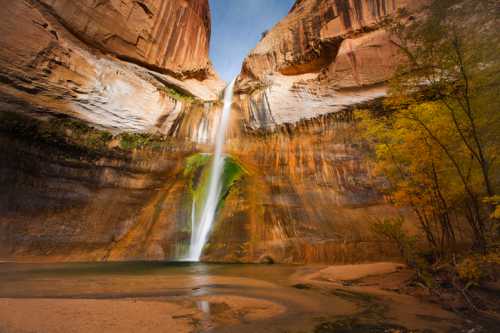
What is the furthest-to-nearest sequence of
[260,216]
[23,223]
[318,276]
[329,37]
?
[329,37] < [260,216] < [23,223] < [318,276]

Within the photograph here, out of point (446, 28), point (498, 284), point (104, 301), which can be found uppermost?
point (446, 28)

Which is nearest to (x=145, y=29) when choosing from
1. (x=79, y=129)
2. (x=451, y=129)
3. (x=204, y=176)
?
(x=79, y=129)

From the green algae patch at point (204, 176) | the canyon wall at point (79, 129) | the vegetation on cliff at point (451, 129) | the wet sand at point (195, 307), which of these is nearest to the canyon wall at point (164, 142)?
the canyon wall at point (79, 129)

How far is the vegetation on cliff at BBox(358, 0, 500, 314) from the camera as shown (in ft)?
19.1

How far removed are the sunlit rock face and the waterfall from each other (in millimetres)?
3377

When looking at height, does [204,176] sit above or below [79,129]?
below

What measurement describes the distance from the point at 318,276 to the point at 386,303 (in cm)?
365

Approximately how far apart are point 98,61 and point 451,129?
59.0 feet

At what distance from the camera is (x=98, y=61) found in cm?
1670

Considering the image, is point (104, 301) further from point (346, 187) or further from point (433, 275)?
point (346, 187)

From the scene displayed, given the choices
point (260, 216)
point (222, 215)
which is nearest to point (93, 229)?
point (222, 215)

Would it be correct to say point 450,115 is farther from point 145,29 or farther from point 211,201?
point 145,29

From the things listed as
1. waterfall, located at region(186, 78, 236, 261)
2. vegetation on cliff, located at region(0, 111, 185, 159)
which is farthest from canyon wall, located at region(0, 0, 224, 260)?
waterfall, located at region(186, 78, 236, 261)

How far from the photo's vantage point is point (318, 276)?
9.31 m
